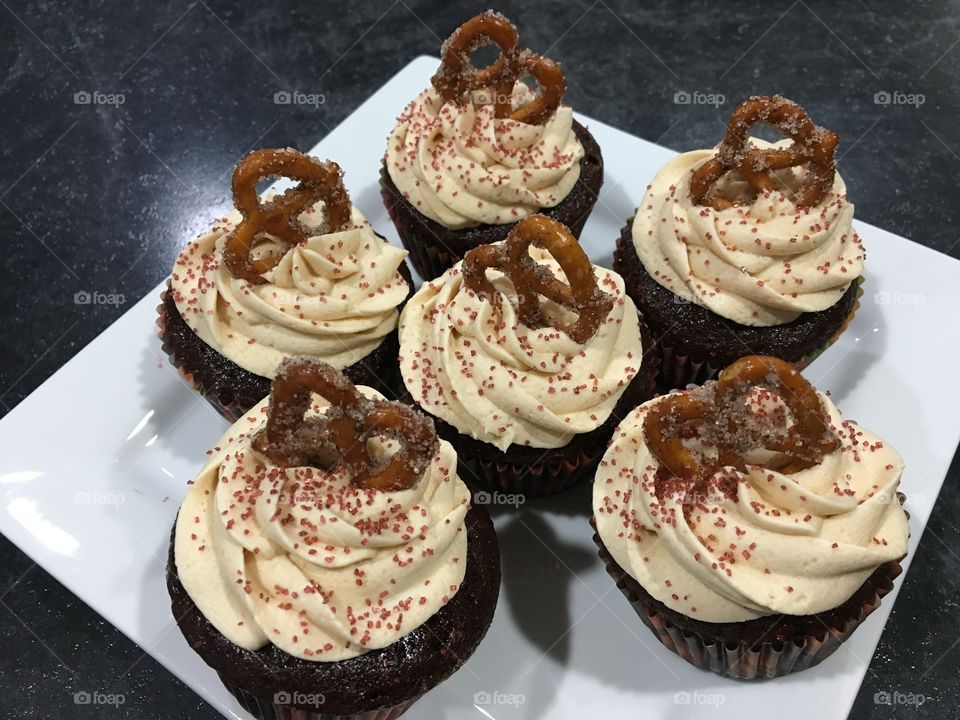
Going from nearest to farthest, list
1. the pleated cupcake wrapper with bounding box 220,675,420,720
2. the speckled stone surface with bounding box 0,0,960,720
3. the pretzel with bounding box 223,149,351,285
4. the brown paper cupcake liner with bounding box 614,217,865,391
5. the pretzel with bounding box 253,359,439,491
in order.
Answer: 1. the pretzel with bounding box 253,359,439,491
2. the pleated cupcake wrapper with bounding box 220,675,420,720
3. the pretzel with bounding box 223,149,351,285
4. the brown paper cupcake liner with bounding box 614,217,865,391
5. the speckled stone surface with bounding box 0,0,960,720

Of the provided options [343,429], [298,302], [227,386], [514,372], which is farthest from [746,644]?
[227,386]

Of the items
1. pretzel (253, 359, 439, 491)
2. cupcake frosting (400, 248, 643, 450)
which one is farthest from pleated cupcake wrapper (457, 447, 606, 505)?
pretzel (253, 359, 439, 491)

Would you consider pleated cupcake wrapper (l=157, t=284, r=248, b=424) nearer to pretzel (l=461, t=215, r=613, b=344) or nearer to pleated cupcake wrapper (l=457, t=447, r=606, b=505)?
pleated cupcake wrapper (l=457, t=447, r=606, b=505)

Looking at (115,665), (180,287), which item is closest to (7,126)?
(180,287)

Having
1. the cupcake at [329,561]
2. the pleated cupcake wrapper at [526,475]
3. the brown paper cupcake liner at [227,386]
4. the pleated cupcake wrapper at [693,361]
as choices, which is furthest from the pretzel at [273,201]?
the pleated cupcake wrapper at [693,361]

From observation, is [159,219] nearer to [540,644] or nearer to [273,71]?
[273,71]

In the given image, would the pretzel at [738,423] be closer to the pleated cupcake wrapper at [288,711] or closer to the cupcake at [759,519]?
the cupcake at [759,519]
